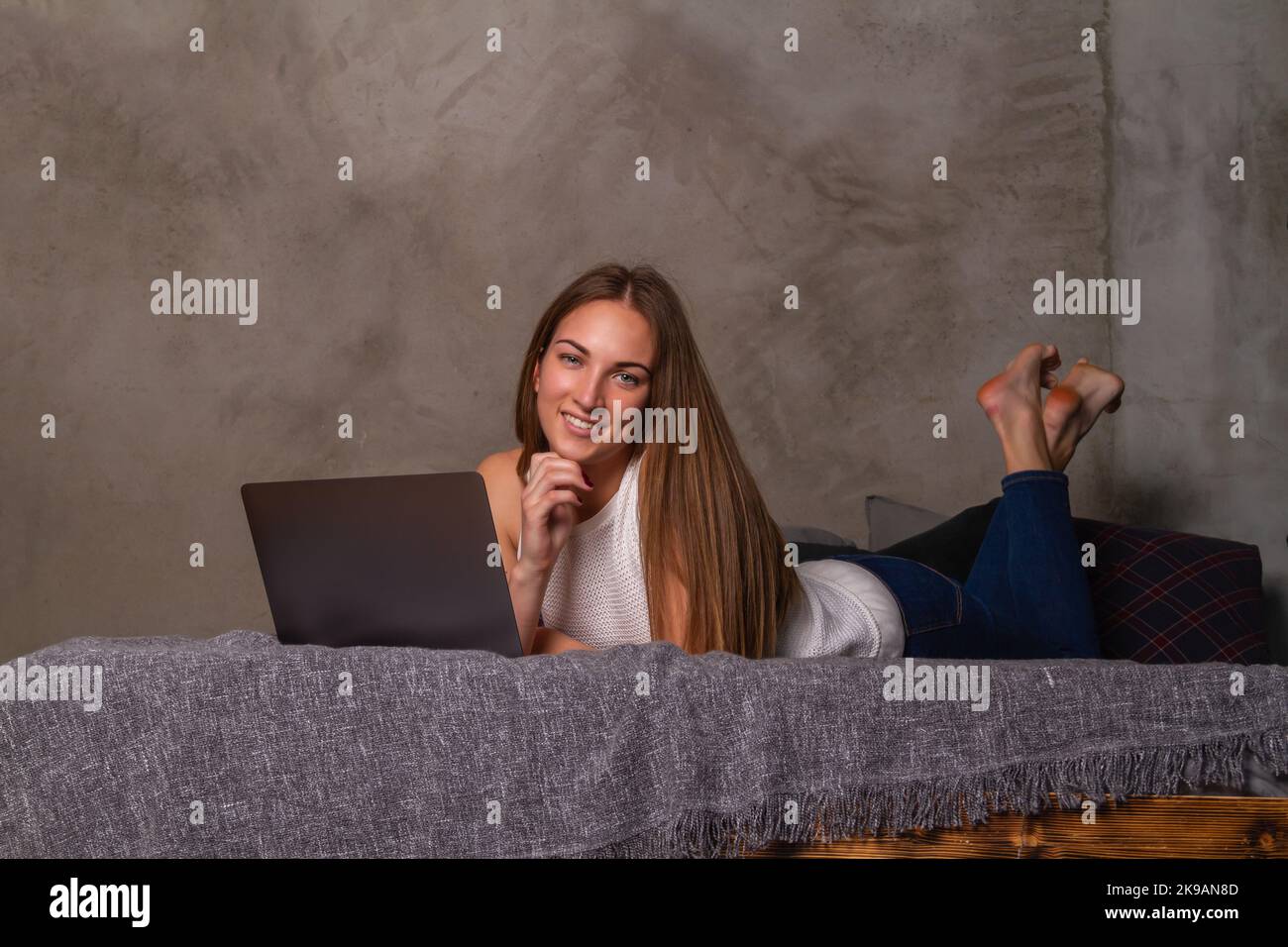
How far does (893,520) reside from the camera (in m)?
2.90

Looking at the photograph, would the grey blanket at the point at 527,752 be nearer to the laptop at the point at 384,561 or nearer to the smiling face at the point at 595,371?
the laptop at the point at 384,561

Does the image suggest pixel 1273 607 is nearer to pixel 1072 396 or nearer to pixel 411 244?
pixel 1072 396

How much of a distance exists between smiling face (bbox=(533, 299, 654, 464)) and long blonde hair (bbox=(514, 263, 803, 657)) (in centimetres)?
2

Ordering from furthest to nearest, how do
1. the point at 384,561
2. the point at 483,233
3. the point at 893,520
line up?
the point at 483,233 < the point at 893,520 < the point at 384,561

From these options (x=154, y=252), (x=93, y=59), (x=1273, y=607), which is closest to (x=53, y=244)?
(x=154, y=252)

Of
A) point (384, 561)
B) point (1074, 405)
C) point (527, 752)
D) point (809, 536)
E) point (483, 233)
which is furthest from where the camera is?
point (483, 233)

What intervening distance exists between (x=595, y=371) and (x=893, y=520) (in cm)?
140

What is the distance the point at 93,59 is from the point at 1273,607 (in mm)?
3309

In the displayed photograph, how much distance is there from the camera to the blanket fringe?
1088 millimetres

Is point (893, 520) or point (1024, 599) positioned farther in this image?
point (893, 520)

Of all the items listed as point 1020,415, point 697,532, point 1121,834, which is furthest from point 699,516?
point 1121,834

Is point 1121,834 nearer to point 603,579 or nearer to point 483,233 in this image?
point 603,579

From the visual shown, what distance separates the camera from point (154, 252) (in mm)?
3115

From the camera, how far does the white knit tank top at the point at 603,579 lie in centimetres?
171
